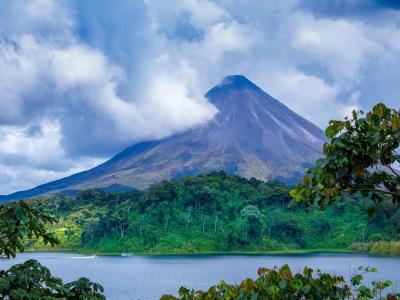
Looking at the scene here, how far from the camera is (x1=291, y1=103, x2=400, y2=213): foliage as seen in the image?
3.94 meters

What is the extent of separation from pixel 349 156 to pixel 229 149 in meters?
141

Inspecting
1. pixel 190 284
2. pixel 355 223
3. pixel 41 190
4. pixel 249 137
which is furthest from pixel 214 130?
pixel 190 284

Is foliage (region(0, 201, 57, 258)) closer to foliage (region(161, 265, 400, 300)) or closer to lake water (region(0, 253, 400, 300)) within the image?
foliage (region(161, 265, 400, 300))

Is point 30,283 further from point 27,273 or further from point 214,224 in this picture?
point 214,224

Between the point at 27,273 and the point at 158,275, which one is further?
the point at 158,275

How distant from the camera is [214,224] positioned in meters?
61.0

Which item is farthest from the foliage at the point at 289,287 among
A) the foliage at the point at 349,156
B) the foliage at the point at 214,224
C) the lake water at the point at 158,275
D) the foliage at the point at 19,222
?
the foliage at the point at 214,224

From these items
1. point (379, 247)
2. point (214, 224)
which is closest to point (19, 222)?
point (379, 247)

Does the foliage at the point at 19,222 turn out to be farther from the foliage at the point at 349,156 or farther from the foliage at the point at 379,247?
the foliage at the point at 379,247

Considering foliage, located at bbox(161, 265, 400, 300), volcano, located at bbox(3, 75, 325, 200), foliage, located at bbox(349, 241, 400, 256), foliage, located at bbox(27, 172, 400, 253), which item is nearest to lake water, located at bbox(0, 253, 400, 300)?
foliage, located at bbox(349, 241, 400, 256)

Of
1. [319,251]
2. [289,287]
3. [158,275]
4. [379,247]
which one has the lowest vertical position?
[158,275]

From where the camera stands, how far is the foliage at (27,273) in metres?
3.94

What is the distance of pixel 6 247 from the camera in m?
4.32

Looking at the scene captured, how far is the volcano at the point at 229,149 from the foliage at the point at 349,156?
120372 mm
